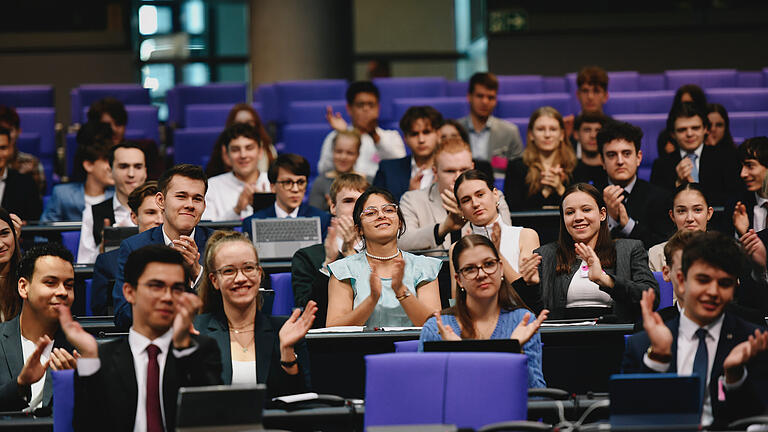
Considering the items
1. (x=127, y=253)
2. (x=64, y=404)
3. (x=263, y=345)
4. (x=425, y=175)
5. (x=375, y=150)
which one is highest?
(x=375, y=150)

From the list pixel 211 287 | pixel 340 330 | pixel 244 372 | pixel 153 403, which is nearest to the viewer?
pixel 153 403

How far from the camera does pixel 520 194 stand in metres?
5.81

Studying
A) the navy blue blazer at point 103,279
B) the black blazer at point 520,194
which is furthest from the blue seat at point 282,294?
Answer: the black blazer at point 520,194

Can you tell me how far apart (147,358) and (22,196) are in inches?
139

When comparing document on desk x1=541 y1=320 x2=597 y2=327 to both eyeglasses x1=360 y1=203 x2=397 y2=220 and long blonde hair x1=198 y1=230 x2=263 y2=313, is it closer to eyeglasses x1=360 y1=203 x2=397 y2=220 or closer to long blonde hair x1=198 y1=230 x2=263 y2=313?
eyeglasses x1=360 y1=203 x2=397 y2=220

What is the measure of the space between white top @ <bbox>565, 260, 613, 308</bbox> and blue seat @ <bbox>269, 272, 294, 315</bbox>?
3.88ft

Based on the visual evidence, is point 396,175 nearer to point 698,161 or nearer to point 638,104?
point 698,161

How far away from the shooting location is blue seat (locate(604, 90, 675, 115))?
8.02 m

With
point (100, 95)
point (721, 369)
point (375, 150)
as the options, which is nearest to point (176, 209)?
point (721, 369)

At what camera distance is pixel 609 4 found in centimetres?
1061

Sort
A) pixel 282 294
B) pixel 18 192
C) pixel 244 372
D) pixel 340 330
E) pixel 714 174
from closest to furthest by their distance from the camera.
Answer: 1. pixel 244 372
2. pixel 340 330
3. pixel 282 294
4. pixel 714 174
5. pixel 18 192

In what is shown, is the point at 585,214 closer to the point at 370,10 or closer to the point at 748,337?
the point at 748,337

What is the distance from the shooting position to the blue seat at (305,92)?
838 cm

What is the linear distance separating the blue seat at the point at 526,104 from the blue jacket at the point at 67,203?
3.35m
